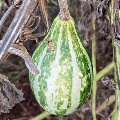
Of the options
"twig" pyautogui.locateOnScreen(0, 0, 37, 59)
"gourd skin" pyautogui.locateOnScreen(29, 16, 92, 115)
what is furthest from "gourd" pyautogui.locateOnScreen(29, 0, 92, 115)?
"twig" pyautogui.locateOnScreen(0, 0, 37, 59)

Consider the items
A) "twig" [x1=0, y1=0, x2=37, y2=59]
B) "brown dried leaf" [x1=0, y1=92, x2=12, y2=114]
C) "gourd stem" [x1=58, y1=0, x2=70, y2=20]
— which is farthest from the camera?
"brown dried leaf" [x1=0, y1=92, x2=12, y2=114]

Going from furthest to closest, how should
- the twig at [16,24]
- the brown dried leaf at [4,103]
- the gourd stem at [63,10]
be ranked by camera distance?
the brown dried leaf at [4,103] → the gourd stem at [63,10] → the twig at [16,24]

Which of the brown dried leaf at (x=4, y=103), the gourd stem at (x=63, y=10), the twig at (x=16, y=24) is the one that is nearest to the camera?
the twig at (x=16, y=24)

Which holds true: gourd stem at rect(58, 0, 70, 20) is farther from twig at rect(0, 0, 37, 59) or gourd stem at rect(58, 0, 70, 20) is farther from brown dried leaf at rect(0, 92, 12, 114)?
brown dried leaf at rect(0, 92, 12, 114)

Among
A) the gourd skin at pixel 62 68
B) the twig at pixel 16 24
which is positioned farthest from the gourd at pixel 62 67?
the twig at pixel 16 24

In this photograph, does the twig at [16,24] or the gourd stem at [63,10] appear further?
the gourd stem at [63,10]

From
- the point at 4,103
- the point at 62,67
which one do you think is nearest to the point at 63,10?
the point at 62,67

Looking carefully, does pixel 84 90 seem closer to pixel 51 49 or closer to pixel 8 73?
pixel 51 49

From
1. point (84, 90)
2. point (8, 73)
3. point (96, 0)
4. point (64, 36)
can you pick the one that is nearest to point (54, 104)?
point (84, 90)

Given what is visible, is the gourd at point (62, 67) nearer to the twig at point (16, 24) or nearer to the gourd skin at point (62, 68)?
the gourd skin at point (62, 68)
